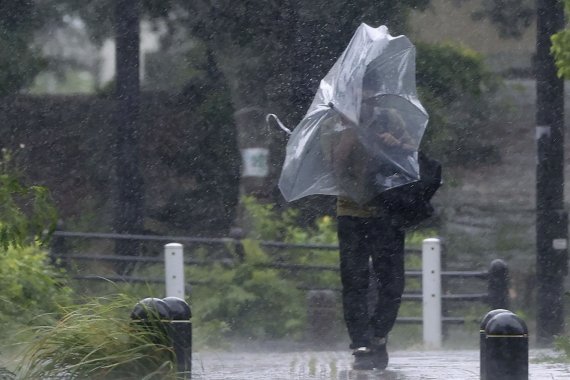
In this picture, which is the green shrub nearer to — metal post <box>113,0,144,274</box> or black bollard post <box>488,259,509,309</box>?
black bollard post <box>488,259,509,309</box>

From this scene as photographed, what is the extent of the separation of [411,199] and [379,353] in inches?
39.2

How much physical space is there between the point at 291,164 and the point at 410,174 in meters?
0.89

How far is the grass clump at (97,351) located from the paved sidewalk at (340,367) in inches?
31.1

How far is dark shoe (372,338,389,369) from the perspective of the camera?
7777mm

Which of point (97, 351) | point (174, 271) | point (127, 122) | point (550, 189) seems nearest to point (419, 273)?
point (550, 189)

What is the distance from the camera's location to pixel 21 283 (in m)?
8.70

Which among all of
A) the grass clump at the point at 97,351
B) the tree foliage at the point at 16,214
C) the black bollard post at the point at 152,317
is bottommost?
the grass clump at the point at 97,351

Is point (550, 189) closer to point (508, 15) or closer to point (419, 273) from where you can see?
point (419, 273)

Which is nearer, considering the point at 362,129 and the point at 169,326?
the point at 169,326

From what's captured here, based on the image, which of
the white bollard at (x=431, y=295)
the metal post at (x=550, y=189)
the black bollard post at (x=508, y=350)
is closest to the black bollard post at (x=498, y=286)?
the white bollard at (x=431, y=295)

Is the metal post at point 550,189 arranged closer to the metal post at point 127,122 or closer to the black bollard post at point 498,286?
the black bollard post at point 498,286

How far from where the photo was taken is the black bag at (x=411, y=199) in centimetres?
759

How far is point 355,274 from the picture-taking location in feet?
25.1

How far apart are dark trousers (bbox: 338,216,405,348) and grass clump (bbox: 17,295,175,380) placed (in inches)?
70.5
